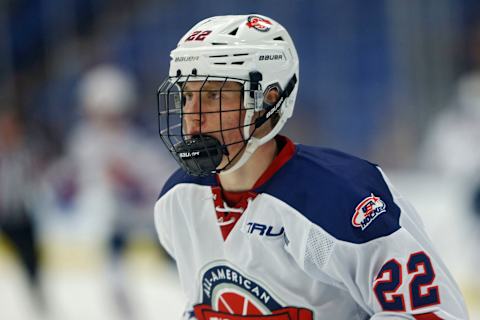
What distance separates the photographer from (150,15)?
26.3ft

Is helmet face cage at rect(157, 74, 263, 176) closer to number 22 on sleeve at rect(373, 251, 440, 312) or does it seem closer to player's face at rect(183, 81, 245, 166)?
player's face at rect(183, 81, 245, 166)

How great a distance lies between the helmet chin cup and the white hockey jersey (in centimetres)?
13

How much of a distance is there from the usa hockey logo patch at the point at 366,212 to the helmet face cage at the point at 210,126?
284 millimetres

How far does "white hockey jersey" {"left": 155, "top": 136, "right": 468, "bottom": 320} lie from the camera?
67.7 inches

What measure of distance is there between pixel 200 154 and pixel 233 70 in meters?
0.18

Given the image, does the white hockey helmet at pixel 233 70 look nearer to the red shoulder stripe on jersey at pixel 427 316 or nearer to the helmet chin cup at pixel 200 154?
the helmet chin cup at pixel 200 154

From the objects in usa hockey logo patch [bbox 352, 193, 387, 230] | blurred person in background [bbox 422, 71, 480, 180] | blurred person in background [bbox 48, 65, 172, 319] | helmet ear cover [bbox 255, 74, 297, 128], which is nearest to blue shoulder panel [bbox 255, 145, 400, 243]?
usa hockey logo patch [bbox 352, 193, 387, 230]

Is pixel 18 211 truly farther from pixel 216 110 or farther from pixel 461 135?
pixel 216 110

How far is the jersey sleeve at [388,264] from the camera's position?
1.71m

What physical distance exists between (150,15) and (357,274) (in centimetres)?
652

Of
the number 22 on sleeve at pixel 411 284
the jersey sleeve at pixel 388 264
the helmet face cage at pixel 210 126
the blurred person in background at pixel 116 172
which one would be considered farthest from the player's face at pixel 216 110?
the blurred person in background at pixel 116 172

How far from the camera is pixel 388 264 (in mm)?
1709

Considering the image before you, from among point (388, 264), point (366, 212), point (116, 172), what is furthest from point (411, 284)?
point (116, 172)

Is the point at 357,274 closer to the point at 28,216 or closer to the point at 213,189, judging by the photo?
the point at 213,189
